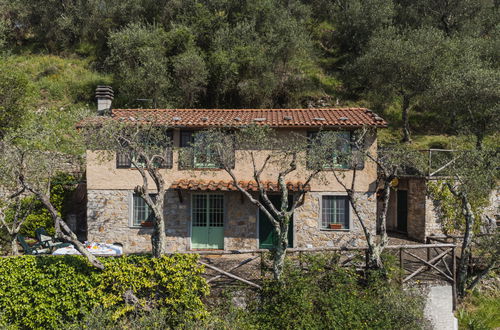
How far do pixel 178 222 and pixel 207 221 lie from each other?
1.16 metres

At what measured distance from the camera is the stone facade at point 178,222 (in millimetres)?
13680

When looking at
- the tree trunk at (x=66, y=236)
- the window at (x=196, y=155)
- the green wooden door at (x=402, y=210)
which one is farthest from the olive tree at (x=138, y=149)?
the green wooden door at (x=402, y=210)

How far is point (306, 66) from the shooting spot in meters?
27.8

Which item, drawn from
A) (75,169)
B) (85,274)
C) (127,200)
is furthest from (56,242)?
(85,274)

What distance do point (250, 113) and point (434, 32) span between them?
15298 mm

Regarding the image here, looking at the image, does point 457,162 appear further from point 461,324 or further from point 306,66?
point 306,66

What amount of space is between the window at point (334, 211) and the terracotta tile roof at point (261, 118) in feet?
9.96

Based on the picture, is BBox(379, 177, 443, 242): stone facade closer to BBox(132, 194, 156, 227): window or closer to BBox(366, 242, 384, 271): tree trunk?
BBox(366, 242, 384, 271): tree trunk

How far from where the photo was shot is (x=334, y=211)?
13.8 m

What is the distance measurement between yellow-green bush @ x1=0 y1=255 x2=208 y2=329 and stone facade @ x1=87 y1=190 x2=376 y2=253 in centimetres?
474

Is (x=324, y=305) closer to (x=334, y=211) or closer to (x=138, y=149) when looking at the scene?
(x=334, y=211)

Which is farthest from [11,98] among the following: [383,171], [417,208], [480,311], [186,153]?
[480,311]

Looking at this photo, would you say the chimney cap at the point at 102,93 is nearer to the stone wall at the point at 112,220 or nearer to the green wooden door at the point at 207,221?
the stone wall at the point at 112,220

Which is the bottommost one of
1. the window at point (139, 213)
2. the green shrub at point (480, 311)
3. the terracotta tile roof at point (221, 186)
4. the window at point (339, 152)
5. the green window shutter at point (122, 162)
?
the green shrub at point (480, 311)
